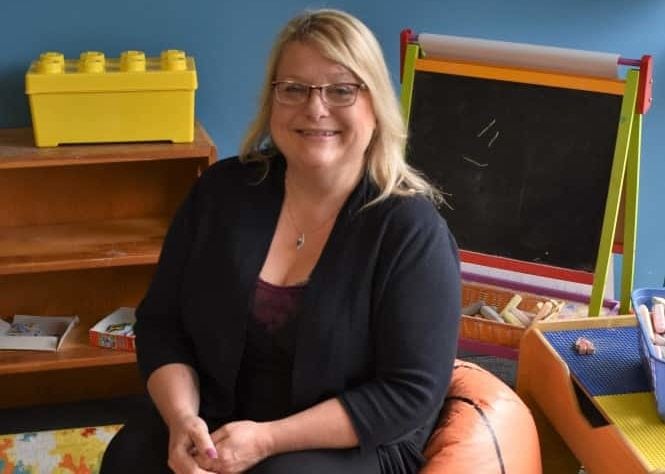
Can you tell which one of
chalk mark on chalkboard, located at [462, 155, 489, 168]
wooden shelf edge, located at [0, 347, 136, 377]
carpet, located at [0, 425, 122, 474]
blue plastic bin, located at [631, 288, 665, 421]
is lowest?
carpet, located at [0, 425, 122, 474]

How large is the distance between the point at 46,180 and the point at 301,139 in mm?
1048

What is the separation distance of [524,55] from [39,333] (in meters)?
1.36

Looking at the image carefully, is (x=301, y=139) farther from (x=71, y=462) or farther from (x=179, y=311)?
(x=71, y=462)

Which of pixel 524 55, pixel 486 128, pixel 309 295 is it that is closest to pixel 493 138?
pixel 486 128

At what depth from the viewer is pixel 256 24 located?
234cm

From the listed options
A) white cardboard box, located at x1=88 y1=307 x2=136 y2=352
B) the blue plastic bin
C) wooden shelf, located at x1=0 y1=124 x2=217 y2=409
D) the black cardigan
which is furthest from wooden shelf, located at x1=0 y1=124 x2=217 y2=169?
the blue plastic bin

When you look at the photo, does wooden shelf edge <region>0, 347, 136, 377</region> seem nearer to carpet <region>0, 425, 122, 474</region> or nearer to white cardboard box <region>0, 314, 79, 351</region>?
white cardboard box <region>0, 314, 79, 351</region>

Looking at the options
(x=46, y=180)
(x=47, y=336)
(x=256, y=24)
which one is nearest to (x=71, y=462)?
(x=47, y=336)

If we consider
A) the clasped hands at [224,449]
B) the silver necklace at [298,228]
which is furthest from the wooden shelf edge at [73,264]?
the clasped hands at [224,449]

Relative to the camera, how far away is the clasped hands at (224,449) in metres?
1.43

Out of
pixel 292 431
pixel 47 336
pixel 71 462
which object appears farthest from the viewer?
pixel 47 336

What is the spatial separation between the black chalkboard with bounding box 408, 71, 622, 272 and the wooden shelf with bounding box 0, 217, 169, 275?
0.70 m

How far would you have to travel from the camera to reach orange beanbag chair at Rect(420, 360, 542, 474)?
1.56 meters

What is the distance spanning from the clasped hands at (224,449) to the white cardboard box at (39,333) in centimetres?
88
